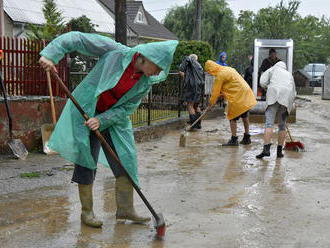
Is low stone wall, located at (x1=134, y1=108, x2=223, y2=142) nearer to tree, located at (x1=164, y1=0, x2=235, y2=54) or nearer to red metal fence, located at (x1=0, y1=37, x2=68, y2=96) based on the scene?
red metal fence, located at (x1=0, y1=37, x2=68, y2=96)

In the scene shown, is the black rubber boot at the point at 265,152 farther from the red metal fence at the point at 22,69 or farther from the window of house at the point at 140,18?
the window of house at the point at 140,18

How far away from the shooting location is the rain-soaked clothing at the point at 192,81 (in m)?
12.8

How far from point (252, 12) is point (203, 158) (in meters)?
32.1

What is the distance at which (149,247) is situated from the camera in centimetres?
446

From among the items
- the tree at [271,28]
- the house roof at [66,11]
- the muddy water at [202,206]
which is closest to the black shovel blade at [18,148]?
the muddy water at [202,206]

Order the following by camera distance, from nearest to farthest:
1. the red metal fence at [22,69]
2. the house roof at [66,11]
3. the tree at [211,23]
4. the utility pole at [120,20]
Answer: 1. the red metal fence at [22,69]
2. the utility pole at [120,20]
3. the house roof at [66,11]
4. the tree at [211,23]

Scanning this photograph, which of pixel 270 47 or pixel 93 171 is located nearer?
pixel 93 171

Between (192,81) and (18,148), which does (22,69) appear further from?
(192,81)

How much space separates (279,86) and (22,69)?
3.82 metres

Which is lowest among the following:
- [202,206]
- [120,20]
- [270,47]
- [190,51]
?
[202,206]

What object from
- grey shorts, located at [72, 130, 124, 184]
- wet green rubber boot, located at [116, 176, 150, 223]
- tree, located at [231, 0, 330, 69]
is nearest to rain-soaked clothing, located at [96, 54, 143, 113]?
grey shorts, located at [72, 130, 124, 184]

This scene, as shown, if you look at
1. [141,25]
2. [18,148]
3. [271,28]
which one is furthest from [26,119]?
[141,25]

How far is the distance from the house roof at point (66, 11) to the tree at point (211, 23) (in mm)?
9871

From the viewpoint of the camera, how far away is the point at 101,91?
463 centimetres
